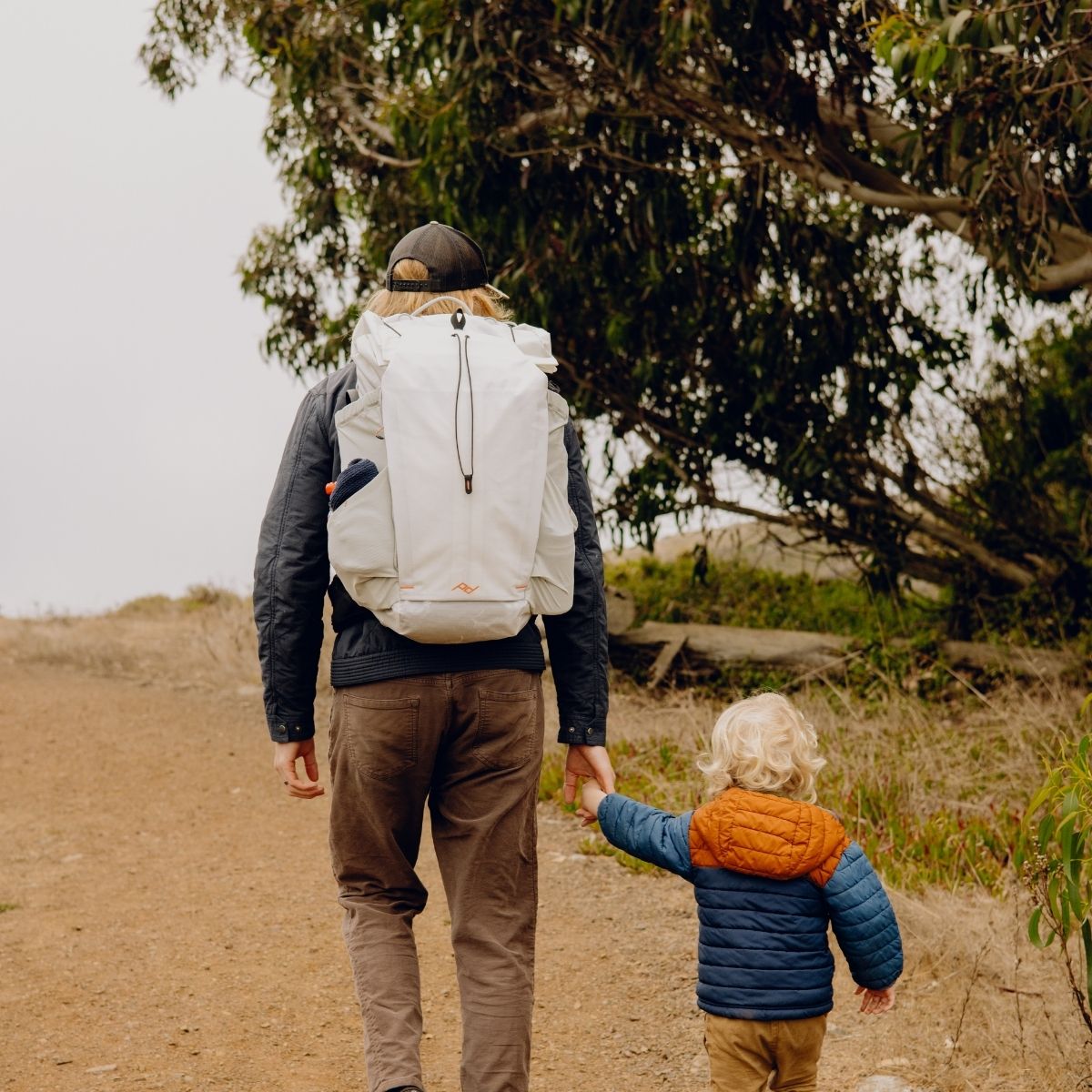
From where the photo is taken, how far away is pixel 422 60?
8898mm

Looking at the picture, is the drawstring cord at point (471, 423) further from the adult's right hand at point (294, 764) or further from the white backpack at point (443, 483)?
the adult's right hand at point (294, 764)

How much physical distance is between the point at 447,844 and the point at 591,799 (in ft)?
1.19

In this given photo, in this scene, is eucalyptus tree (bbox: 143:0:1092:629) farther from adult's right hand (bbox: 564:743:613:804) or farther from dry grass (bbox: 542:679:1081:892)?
adult's right hand (bbox: 564:743:613:804)

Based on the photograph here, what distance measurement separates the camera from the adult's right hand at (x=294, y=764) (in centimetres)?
351

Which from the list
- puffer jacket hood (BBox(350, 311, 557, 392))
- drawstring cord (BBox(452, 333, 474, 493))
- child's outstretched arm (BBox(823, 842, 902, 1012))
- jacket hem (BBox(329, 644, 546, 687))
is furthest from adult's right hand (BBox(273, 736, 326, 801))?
child's outstretched arm (BBox(823, 842, 902, 1012))

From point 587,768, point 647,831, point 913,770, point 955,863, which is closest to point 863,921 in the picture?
point 647,831

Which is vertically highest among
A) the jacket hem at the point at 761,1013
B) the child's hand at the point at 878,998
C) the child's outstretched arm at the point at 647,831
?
the child's outstretched arm at the point at 647,831

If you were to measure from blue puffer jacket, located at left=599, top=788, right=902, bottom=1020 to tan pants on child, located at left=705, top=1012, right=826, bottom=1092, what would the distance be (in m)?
0.04

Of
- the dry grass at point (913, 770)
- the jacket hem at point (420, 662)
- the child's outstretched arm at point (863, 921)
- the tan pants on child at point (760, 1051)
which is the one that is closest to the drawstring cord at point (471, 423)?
the jacket hem at point (420, 662)

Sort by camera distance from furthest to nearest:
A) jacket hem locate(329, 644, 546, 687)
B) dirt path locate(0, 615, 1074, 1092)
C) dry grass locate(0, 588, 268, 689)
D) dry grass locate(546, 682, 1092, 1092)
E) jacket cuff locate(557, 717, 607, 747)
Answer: dry grass locate(0, 588, 268, 689)
dirt path locate(0, 615, 1074, 1092)
dry grass locate(546, 682, 1092, 1092)
jacket cuff locate(557, 717, 607, 747)
jacket hem locate(329, 644, 546, 687)

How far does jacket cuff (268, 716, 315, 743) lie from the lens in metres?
3.49

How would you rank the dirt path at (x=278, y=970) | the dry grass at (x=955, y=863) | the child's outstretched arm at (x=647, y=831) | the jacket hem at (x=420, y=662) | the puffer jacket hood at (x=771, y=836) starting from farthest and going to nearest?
the dirt path at (x=278, y=970), the dry grass at (x=955, y=863), the jacket hem at (x=420, y=662), the child's outstretched arm at (x=647, y=831), the puffer jacket hood at (x=771, y=836)

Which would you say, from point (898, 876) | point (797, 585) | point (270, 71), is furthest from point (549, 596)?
point (797, 585)

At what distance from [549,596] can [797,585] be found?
12.1m
